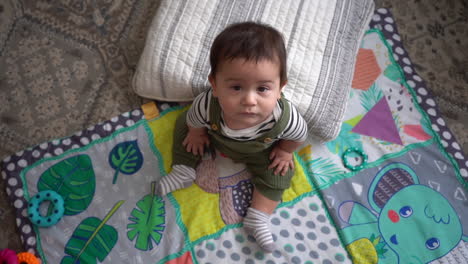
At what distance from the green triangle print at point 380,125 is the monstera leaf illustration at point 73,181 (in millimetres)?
784

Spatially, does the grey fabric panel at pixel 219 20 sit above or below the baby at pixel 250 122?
above

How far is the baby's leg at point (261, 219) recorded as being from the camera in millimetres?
965

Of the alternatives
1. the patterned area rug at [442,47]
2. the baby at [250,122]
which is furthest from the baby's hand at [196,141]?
the patterned area rug at [442,47]

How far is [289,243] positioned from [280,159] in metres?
0.22

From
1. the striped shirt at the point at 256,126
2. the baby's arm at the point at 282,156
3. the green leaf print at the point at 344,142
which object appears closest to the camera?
the striped shirt at the point at 256,126

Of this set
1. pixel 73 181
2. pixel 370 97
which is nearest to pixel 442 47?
pixel 370 97

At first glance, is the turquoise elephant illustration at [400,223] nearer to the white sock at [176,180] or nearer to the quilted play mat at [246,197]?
the quilted play mat at [246,197]

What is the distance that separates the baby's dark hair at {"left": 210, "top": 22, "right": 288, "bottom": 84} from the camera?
0.73 meters

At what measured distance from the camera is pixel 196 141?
3.38ft

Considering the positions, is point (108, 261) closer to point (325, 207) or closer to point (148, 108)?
point (148, 108)

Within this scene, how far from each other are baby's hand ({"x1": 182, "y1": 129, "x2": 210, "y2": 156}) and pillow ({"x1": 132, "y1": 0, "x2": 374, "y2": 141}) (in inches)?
5.1

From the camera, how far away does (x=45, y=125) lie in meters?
Answer: 1.13

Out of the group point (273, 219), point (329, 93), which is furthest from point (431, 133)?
point (273, 219)

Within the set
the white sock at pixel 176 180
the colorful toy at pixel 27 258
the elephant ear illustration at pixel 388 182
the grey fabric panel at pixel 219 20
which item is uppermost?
the grey fabric panel at pixel 219 20
